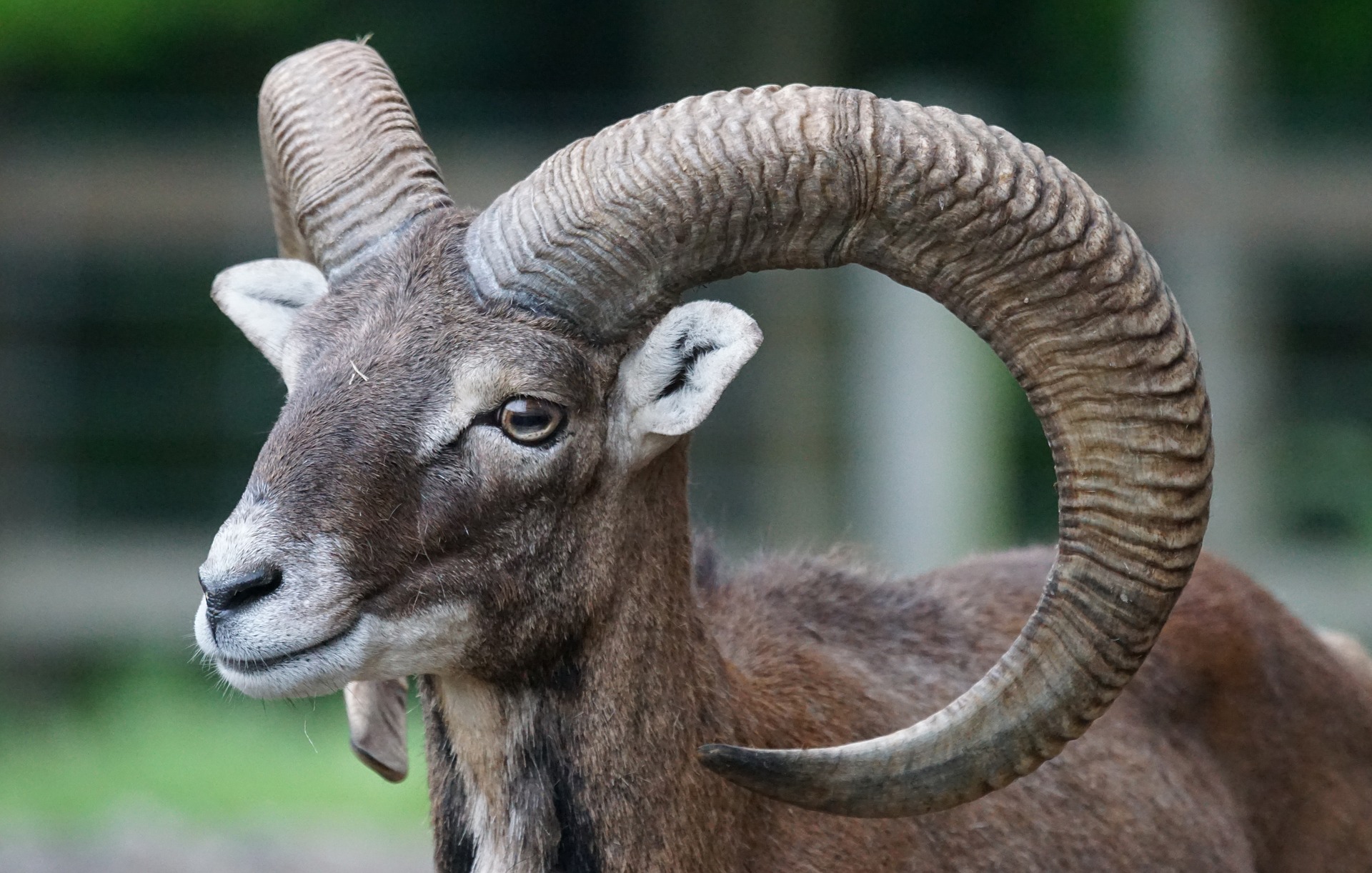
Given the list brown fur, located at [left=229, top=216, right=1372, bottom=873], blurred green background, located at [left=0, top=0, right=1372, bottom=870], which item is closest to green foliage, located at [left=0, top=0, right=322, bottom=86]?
blurred green background, located at [left=0, top=0, right=1372, bottom=870]

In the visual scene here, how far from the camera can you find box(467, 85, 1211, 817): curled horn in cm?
404

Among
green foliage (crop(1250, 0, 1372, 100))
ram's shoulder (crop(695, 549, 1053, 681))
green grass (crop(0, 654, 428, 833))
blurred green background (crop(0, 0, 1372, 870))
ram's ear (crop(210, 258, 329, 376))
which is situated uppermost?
green foliage (crop(1250, 0, 1372, 100))

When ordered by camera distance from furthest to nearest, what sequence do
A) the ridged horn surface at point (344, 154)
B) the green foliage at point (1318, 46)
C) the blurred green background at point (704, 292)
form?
the green foliage at point (1318, 46)
the blurred green background at point (704, 292)
the ridged horn surface at point (344, 154)

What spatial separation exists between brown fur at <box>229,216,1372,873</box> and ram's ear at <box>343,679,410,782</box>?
0.66 m

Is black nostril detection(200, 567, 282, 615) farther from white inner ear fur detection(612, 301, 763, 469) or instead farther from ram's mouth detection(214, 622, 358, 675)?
white inner ear fur detection(612, 301, 763, 469)

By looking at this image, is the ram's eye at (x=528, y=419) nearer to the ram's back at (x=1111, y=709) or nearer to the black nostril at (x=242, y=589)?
the black nostril at (x=242, y=589)

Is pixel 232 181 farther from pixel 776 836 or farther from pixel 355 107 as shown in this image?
pixel 776 836

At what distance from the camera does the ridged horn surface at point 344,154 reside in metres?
4.70

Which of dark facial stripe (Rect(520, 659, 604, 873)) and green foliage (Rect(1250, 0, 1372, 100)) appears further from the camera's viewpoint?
green foliage (Rect(1250, 0, 1372, 100))

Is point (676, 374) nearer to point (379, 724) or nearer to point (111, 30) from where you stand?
point (379, 724)

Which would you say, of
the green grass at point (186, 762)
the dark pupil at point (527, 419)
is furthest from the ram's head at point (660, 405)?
the green grass at point (186, 762)

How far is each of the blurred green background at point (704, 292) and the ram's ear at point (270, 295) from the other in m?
5.35

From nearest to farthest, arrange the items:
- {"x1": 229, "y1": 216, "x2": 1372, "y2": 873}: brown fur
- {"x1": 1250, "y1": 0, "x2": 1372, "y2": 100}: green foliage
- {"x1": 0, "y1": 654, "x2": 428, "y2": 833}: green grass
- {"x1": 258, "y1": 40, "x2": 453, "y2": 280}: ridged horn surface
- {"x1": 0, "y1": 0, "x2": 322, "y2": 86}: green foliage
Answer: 1. {"x1": 229, "y1": 216, "x2": 1372, "y2": 873}: brown fur
2. {"x1": 258, "y1": 40, "x2": 453, "y2": 280}: ridged horn surface
3. {"x1": 0, "y1": 654, "x2": 428, "y2": 833}: green grass
4. {"x1": 0, "y1": 0, "x2": 322, "y2": 86}: green foliage
5. {"x1": 1250, "y1": 0, "x2": 1372, "y2": 100}: green foliage

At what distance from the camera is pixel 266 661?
398 cm
